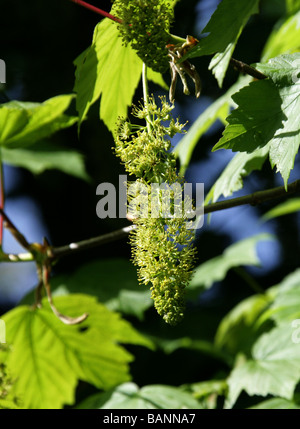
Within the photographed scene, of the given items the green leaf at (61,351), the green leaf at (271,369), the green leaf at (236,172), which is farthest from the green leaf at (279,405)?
the green leaf at (236,172)

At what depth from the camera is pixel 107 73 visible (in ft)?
3.59

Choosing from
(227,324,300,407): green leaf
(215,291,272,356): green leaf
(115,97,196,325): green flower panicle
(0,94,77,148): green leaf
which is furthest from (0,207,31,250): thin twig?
(215,291,272,356): green leaf

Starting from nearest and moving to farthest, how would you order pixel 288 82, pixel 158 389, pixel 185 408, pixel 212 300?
pixel 288 82 → pixel 185 408 → pixel 158 389 → pixel 212 300

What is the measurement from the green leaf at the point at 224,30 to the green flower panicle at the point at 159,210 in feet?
0.33

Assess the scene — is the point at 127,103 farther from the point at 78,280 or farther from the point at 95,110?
the point at 95,110

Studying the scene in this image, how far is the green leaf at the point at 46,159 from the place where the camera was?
7.29 ft

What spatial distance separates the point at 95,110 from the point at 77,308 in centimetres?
131

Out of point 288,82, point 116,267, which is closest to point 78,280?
point 116,267

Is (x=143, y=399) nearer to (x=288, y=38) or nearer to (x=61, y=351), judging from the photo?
(x=61, y=351)

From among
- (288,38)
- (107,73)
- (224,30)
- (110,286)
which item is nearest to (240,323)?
(110,286)

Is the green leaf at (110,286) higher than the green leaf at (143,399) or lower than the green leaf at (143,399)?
higher

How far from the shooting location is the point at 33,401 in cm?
153

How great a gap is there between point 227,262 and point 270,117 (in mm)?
1483

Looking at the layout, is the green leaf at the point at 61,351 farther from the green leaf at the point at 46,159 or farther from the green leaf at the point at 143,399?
the green leaf at the point at 46,159
